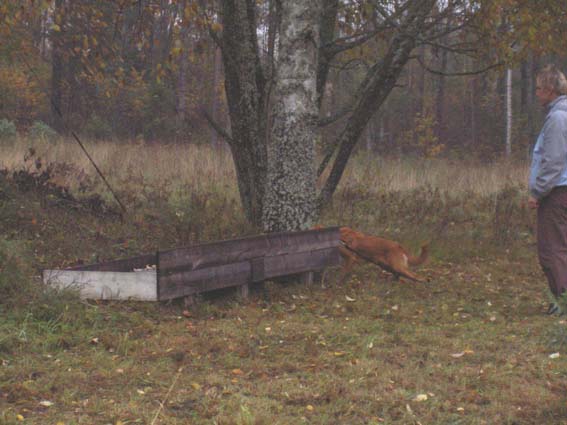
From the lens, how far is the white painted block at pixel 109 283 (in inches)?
226

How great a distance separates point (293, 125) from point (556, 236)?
113 inches

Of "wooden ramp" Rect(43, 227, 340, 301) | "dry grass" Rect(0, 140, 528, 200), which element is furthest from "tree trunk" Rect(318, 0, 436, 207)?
"dry grass" Rect(0, 140, 528, 200)

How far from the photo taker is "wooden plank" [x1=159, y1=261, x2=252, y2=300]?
5.93 meters

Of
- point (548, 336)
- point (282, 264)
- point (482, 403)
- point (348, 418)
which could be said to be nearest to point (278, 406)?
point (348, 418)

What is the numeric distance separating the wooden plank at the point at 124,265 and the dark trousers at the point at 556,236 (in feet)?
11.4

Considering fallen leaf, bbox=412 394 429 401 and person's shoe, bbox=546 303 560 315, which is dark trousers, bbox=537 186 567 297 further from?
fallen leaf, bbox=412 394 429 401

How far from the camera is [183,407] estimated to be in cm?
384

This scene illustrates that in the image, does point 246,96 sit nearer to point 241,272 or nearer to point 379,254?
point 379,254

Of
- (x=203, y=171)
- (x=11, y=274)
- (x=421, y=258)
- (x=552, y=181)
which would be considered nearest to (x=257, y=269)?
(x=421, y=258)

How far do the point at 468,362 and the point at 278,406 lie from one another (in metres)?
1.55

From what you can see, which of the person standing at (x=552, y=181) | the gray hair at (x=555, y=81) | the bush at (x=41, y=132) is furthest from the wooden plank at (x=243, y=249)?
the bush at (x=41, y=132)

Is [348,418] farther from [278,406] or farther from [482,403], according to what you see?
[482,403]

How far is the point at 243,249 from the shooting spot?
6.57m

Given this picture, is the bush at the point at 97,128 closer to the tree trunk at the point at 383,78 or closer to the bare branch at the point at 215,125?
the tree trunk at the point at 383,78
